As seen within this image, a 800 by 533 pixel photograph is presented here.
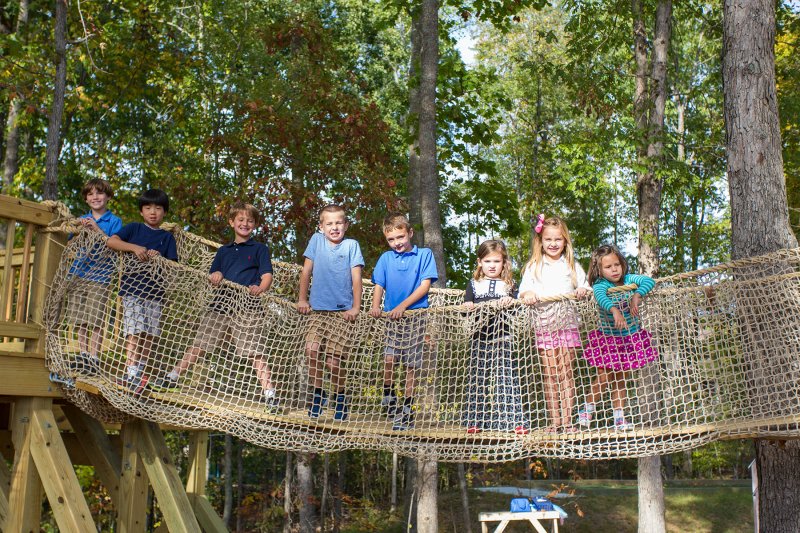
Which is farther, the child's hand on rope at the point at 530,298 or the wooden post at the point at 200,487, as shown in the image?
the wooden post at the point at 200,487

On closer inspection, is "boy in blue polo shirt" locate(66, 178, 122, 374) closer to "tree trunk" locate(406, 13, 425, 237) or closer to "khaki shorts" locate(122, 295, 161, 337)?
"khaki shorts" locate(122, 295, 161, 337)

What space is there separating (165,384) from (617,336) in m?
2.24

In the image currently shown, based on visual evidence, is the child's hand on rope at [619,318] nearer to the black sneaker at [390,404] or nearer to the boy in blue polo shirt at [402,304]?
the boy in blue polo shirt at [402,304]

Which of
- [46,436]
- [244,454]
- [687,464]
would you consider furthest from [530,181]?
[46,436]

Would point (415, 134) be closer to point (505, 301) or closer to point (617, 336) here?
point (505, 301)

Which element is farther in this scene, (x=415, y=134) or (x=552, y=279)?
(x=415, y=134)

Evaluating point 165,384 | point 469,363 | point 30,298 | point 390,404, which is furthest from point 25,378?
point 469,363

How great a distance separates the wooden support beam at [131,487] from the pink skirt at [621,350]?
247 centimetres

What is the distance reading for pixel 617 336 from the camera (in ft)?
12.5

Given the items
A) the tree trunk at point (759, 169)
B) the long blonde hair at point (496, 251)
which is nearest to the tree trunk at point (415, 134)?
the long blonde hair at point (496, 251)

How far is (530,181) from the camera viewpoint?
1853cm

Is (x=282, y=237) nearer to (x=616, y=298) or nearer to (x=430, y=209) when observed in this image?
(x=430, y=209)

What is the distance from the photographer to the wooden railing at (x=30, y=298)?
13.3ft

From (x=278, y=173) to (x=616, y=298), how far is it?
19.5 ft
